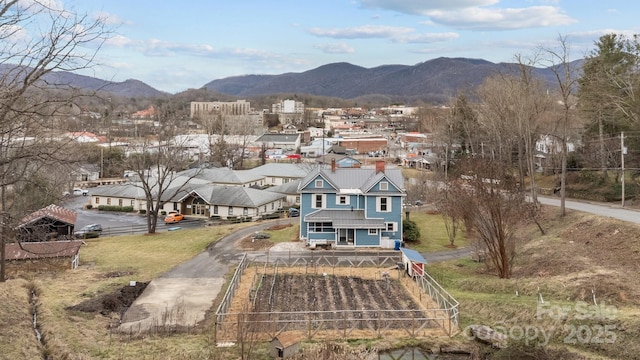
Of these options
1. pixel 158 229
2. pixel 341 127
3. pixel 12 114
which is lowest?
pixel 158 229

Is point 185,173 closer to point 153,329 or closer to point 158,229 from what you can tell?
point 158,229

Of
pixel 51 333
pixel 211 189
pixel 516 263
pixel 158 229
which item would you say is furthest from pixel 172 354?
pixel 211 189

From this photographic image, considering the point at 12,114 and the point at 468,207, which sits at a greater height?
the point at 12,114

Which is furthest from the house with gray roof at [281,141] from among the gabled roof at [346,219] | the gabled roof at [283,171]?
the gabled roof at [346,219]

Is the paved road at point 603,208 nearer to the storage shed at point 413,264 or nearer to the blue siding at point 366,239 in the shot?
the storage shed at point 413,264

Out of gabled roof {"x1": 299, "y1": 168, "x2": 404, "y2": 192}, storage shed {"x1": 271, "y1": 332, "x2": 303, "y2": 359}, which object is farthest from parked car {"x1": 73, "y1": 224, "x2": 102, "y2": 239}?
storage shed {"x1": 271, "y1": 332, "x2": 303, "y2": 359}

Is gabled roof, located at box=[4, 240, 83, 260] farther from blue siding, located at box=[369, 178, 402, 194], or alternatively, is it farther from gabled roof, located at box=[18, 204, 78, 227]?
blue siding, located at box=[369, 178, 402, 194]
